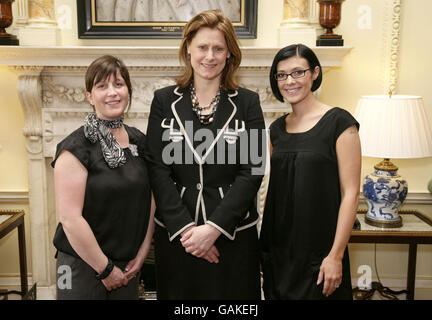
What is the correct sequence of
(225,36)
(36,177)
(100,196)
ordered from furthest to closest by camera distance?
(36,177)
(225,36)
(100,196)

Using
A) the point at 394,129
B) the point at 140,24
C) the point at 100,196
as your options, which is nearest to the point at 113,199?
the point at 100,196

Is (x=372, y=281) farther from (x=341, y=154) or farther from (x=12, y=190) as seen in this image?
(x=12, y=190)

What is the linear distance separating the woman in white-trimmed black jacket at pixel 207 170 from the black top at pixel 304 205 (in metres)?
0.10

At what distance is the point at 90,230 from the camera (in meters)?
1.61

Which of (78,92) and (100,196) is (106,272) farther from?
(78,92)

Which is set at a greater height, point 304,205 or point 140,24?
point 140,24

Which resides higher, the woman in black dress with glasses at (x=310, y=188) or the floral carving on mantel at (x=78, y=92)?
the floral carving on mantel at (x=78, y=92)

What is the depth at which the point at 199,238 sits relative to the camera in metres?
1.68

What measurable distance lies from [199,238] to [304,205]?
43 centimetres

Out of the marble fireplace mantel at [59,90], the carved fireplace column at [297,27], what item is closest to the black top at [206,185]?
the marble fireplace mantel at [59,90]

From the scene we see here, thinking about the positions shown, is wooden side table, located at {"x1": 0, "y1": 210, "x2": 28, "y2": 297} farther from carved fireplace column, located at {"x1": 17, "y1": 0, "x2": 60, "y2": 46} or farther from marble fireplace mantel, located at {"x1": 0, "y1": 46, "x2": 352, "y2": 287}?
carved fireplace column, located at {"x1": 17, "y1": 0, "x2": 60, "y2": 46}

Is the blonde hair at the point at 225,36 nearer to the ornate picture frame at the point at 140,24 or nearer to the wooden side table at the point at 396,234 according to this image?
the ornate picture frame at the point at 140,24

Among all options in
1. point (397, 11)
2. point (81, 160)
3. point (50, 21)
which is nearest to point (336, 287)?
point (81, 160)

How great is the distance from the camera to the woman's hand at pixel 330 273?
1.71 m
